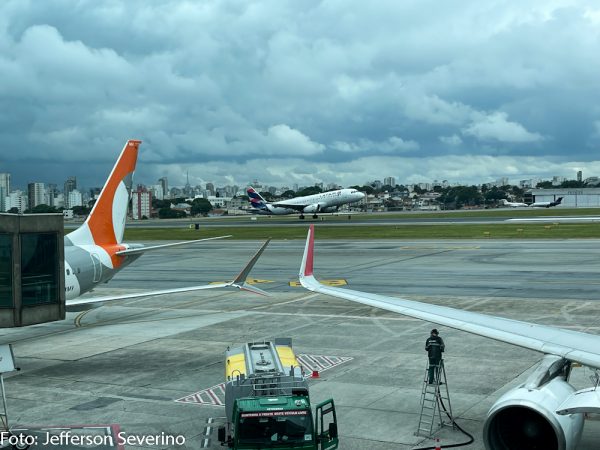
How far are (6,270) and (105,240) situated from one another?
13.3m

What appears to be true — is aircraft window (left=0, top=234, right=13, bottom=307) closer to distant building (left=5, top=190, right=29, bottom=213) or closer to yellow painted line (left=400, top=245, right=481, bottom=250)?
distant building (left=5, top=190, right=29, bottom=213)

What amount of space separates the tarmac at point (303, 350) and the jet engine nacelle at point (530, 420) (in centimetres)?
326

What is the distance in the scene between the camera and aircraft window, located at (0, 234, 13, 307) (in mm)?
20297

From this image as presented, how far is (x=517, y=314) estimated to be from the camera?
3284 centimetres

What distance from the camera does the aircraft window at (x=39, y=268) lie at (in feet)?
68.1

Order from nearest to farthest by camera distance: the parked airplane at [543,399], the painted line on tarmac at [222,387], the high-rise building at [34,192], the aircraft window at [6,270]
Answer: the parked airplane at [543,399] < the painted line on tarmac at [222,387] < the aircraft window at [6,270] < the high-rise building at [34,192]

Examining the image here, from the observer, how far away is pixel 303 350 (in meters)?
26.5

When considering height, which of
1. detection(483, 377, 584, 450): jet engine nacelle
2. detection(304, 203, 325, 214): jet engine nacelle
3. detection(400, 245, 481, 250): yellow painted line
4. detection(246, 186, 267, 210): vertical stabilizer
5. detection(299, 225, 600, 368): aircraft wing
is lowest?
detection(400, 245, 481, 250): yellow painted line

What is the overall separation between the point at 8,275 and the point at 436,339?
12764mm

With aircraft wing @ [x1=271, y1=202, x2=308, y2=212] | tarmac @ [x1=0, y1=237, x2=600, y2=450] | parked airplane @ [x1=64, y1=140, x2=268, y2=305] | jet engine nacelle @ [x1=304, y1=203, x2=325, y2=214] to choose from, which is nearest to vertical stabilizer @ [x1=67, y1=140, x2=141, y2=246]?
parked airplane @ [x1=64, y1=140, x2=268, y2=305]

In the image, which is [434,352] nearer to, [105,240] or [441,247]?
[105,240]

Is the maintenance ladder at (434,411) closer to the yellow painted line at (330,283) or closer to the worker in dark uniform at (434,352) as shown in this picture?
the worker in dark uniform at (434,352)

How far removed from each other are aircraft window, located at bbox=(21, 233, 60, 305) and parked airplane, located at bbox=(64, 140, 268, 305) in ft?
28.9

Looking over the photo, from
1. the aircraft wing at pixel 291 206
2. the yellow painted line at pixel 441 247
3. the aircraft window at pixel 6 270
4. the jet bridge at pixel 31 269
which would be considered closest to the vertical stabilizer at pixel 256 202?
the aircraft wing at pixel 291 206
